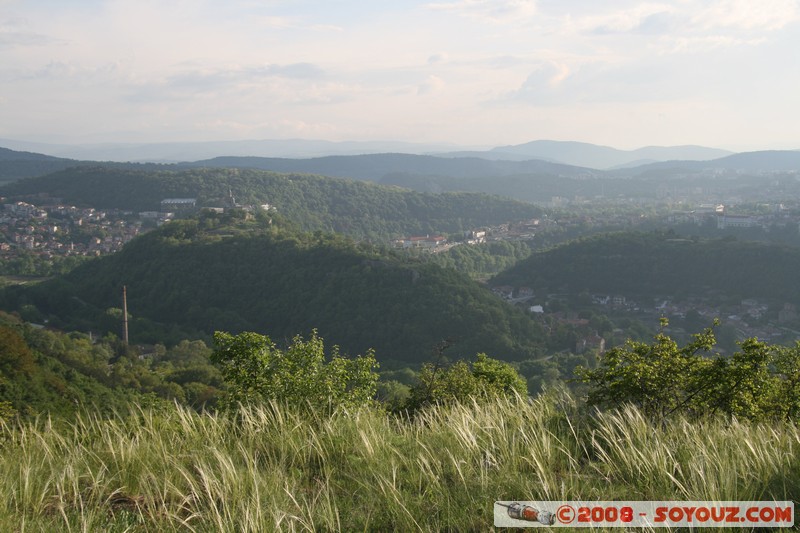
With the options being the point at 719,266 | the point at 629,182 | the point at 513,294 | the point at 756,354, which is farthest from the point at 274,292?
the point at 629,182

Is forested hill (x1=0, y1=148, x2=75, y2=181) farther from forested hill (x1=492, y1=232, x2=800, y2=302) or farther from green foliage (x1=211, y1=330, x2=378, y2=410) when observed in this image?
green foliage (x1=211, y1=330, x2=378, y2=410)

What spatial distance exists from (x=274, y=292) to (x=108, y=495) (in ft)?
136

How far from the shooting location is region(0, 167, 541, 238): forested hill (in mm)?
84500

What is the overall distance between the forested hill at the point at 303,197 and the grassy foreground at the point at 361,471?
76.4 meters

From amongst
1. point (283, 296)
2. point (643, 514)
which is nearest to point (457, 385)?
point (643, 514)

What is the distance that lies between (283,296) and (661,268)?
32124mm

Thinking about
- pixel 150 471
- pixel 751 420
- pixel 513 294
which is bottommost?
pixel 513 294

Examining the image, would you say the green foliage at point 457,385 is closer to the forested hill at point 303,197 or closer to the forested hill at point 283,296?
the forested hill at point 283,296

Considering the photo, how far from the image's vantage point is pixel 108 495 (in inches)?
145

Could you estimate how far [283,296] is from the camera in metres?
43.4

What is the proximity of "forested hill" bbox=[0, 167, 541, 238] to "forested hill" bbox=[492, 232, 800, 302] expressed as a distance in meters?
34.5

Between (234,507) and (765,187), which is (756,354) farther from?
(765,187)

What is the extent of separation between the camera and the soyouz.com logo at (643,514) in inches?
121

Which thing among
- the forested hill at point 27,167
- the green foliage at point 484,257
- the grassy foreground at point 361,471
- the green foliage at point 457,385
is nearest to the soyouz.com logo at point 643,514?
the grassy foreground at point 361,471
